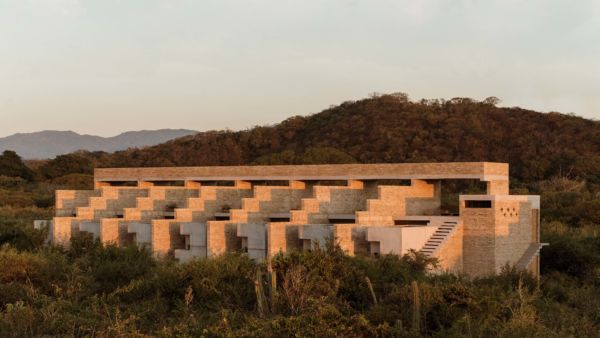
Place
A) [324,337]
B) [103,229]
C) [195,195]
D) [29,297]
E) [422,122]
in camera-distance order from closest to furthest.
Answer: [324,337]
[29,297]
[103,229]
[195,195]
[422,122]

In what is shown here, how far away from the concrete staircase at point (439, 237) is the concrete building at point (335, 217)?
0.04 meters

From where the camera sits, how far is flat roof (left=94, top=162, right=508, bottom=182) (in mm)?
26531

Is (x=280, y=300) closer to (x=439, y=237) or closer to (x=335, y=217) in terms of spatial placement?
(x=439, y=237)

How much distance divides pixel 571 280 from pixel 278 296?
14346 mm

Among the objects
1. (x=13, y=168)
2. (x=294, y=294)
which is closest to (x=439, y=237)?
(x=294, y=294)

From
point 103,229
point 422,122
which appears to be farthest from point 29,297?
point 422,122

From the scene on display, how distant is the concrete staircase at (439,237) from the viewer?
81.4 ft

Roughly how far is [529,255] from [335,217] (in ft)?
22.8

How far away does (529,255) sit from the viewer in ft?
90.7

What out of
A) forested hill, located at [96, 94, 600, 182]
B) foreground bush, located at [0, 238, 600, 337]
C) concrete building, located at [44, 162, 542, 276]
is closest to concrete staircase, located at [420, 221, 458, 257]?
concrete building, located at [44, 162, 542, 276]

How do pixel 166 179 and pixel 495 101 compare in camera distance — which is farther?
pixel 495 101

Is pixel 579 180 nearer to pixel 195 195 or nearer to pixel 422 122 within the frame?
pixel 422 122

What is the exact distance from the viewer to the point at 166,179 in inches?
1388

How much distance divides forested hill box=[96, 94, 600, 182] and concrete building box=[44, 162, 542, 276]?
2085cm
